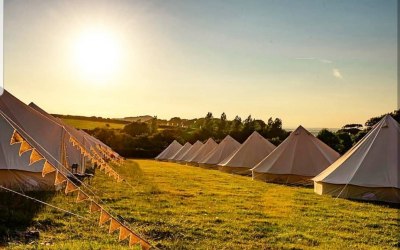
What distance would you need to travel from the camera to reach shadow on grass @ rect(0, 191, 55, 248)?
939 cm

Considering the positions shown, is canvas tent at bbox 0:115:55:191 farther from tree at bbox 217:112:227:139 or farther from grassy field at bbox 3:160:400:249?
tree at bbox 217:112:227:139

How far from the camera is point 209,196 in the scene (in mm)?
18453

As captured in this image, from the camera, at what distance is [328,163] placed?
2772 centimetres

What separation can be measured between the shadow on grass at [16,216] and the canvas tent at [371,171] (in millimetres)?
11530

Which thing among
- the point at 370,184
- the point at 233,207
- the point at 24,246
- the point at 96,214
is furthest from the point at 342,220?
the point at 24,246

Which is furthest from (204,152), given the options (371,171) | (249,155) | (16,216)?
(16,216)

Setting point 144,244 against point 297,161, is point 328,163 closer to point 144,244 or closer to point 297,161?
point 297,161

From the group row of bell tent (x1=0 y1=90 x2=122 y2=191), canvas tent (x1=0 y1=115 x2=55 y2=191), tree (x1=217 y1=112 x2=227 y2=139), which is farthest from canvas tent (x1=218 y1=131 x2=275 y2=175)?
tree (x1=217 y1=112 x2=227 y2=139)

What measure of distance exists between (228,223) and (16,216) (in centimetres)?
516

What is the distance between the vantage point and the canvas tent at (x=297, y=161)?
2706 centimetres

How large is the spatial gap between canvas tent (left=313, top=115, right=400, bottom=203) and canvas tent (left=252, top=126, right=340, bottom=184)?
599cm

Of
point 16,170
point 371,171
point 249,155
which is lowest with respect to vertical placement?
point 16,170

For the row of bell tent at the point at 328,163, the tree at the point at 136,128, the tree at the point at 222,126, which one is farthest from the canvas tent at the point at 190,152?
the tree at the point at 136,128

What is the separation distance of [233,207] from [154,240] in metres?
5.91
